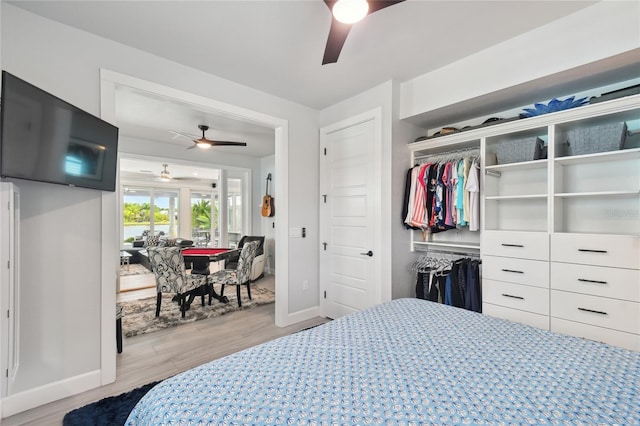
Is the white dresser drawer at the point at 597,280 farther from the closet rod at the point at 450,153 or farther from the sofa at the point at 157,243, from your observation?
the sofa at the point at 157,243

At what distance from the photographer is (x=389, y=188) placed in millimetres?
2859

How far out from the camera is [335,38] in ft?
5.62

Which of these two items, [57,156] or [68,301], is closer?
[57,156]

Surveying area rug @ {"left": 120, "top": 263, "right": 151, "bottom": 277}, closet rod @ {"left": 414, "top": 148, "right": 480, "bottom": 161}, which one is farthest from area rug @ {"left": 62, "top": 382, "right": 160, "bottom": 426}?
area rug @ {"left": 120, "top": 263, "right": 151, "bottom": 277}

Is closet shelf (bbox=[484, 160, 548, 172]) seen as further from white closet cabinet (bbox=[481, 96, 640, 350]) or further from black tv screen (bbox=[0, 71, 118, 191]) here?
black tv screen (bbox=[0, 71, 118, 191])

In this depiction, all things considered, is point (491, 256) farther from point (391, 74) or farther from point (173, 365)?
point (173, 365)

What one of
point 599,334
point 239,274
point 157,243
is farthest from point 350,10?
point 157,243

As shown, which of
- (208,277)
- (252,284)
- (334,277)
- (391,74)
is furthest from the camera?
(252,284)

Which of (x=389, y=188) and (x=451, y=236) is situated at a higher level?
(x=389, y=188)

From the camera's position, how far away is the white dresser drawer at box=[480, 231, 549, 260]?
2137 mm

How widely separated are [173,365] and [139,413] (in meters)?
1.80

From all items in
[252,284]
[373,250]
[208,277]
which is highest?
[373,250]

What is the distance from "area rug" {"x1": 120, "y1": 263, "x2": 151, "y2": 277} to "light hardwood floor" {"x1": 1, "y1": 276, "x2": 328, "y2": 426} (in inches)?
168

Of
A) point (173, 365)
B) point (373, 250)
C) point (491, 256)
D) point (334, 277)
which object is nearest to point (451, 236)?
point (491, 256)
